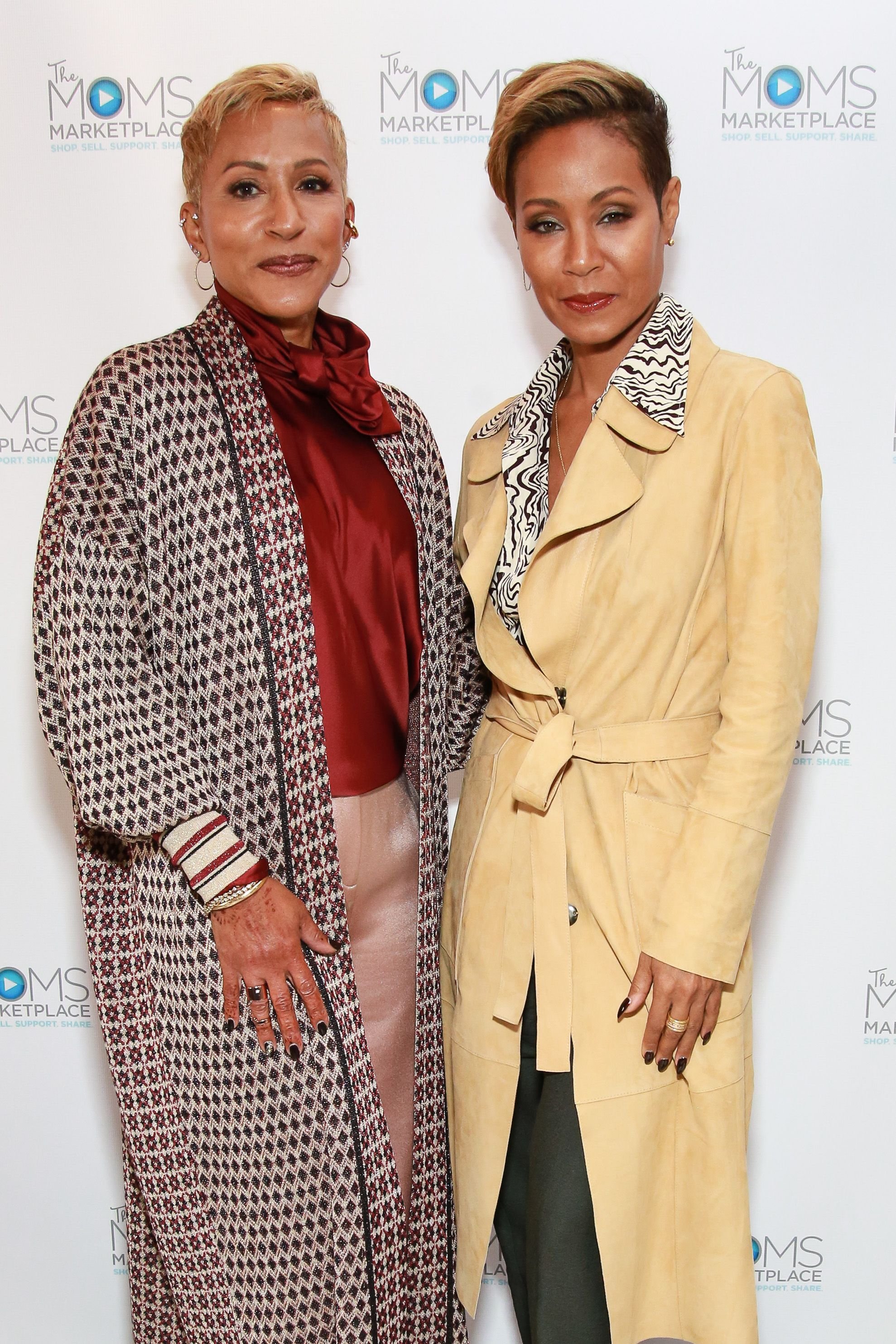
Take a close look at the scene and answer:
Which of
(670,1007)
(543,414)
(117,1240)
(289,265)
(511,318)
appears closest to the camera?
(670,1007)

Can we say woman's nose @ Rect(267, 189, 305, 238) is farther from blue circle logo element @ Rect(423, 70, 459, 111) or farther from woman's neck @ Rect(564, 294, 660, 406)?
blue circle logo element @ Rect(423, 70, 459, 111)

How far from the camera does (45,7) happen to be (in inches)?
88.9

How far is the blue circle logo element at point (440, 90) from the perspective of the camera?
7.34 ft

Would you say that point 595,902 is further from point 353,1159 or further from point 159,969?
point 159,969

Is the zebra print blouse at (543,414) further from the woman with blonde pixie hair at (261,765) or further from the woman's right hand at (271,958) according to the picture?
the woman's right hand at (271,958)

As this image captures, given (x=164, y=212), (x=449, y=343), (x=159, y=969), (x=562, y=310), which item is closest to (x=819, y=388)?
(x=449, y=343)

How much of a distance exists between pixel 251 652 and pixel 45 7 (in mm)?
1549

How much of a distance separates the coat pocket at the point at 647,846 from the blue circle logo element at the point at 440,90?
148cm

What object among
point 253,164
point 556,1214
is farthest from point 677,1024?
point 253,164

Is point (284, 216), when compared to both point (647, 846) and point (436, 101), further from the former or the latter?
point (647, 846)

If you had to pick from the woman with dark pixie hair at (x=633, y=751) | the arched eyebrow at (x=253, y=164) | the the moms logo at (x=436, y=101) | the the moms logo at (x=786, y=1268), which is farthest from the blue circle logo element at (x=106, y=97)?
the the moms logo at (x=786, y=1268)

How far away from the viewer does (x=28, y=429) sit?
2410 mm

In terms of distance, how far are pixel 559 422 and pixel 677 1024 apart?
91 cm

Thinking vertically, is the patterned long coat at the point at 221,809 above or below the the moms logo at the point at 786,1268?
above
